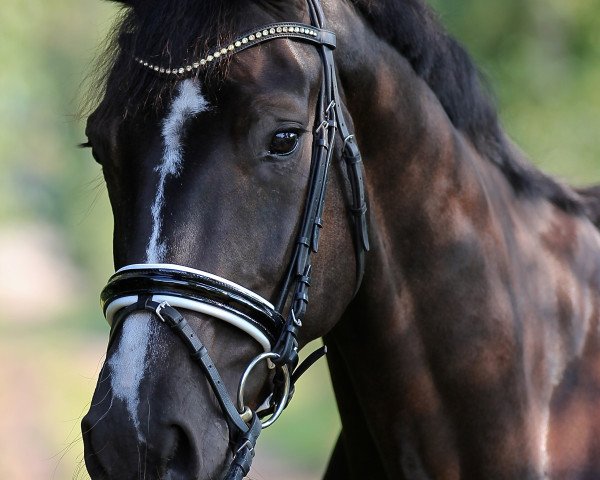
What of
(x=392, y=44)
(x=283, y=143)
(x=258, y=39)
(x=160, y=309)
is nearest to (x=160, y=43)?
(x=258, y=39)

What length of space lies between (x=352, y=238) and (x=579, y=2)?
12.1 m

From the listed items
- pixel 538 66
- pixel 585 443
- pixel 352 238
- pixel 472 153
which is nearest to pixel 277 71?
pixel 352 238

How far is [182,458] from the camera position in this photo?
7.82ft

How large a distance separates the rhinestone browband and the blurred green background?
17.8 ft

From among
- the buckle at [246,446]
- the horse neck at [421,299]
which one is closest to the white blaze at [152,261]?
the buckle at [246,446]

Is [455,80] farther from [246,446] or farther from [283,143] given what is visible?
[246,446]

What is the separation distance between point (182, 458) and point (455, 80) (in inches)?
65.2

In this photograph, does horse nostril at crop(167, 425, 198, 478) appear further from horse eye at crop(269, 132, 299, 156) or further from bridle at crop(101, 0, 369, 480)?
horse eye at crop(269, 132, 299, 156)

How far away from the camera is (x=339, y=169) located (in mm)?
2814

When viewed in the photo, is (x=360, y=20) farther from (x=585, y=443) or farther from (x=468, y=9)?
(x=468, y=9)

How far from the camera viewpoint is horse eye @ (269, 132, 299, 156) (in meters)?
2.58

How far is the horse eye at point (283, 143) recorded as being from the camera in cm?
258

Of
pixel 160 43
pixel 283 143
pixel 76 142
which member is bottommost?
pixel 283 143

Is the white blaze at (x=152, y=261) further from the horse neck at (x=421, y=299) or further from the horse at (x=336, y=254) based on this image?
the horse neck at (x=421, y=299)
